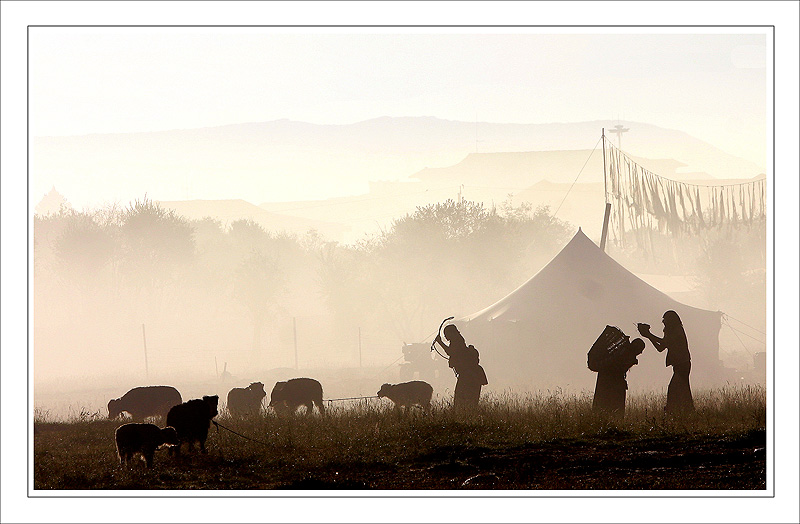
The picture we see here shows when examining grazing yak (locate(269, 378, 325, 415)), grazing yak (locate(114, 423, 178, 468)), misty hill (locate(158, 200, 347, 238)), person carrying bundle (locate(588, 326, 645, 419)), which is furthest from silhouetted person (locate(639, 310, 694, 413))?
misty hill (locate(158, 200, 347, 238))

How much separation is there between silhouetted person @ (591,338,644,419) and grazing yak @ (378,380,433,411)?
280 cm

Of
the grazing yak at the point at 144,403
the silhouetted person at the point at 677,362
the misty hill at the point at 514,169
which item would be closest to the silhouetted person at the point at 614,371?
the silhouetted person at the point at 677,362

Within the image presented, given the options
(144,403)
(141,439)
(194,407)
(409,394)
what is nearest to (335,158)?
(144,403)

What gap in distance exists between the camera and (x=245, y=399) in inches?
555

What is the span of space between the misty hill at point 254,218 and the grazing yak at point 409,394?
1081 inches

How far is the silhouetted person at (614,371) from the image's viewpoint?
11.9m

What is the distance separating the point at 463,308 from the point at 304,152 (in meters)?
9.94

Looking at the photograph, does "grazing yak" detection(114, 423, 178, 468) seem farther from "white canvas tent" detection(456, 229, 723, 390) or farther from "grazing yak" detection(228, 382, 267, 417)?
"white canvas tent" detection(456, 229, 723, 390)

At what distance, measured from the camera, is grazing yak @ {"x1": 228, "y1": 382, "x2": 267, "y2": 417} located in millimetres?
13830

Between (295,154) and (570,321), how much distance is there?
18.5 meters

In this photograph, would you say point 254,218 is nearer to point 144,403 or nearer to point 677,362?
point 144,403

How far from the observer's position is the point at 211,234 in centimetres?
3919

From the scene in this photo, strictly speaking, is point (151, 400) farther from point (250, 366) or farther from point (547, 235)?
point (547, 235)

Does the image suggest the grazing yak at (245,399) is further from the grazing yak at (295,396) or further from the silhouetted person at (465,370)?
the silhouetted person at (465,370)
